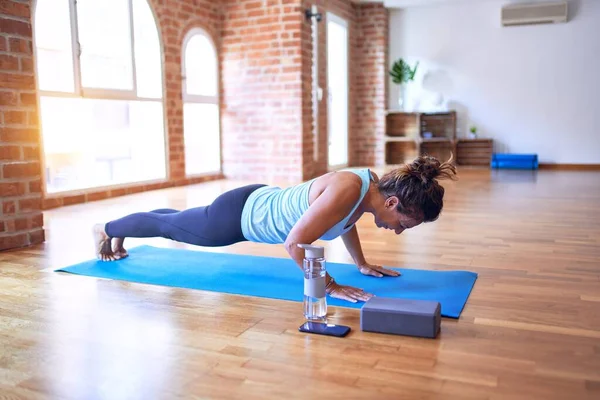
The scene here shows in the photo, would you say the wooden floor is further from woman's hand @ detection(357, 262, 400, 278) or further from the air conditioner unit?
the air conditioner unit

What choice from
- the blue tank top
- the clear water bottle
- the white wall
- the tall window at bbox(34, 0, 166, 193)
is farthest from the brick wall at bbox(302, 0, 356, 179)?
the clear water bottle

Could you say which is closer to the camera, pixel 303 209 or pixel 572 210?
pixel 303 209

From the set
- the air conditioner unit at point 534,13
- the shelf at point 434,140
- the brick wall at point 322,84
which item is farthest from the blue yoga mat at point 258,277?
the air conditioner unit at point 534,13

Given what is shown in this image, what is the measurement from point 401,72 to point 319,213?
6762 millimetres

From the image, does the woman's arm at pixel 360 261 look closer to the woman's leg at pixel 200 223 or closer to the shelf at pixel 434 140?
the woman's leg at pixel 200 223

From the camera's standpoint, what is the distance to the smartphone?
1814 mm

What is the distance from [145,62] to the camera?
5.76 m

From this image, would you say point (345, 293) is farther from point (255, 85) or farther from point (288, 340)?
point (255, 85)

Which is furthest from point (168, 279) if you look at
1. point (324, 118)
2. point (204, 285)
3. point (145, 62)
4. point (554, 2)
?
point (554, 2)

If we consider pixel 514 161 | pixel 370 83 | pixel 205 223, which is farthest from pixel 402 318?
pixel 370 83

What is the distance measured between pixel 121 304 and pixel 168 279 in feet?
1.15

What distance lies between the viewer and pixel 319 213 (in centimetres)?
198

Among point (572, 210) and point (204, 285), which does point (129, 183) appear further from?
point (572, 210)

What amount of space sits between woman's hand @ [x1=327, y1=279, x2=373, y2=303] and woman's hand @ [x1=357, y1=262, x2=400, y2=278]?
38cm
